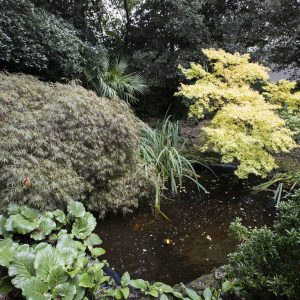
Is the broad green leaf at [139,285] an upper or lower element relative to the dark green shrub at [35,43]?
lower

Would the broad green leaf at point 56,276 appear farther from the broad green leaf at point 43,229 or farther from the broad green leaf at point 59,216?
the broad green leaf at point 59,216

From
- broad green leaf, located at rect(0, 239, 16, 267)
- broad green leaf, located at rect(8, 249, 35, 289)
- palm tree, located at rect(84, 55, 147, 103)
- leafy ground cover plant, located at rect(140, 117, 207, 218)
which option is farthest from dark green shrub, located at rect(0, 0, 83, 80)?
broad green leaf, located at rect(8, 249, 35, 289)

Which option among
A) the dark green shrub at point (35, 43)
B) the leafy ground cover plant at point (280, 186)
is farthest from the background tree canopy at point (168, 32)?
the leafy ground cover plant at point (280, 186)

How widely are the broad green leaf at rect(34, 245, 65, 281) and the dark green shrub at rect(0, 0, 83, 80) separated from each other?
2.98 m

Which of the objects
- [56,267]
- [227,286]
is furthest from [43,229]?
[227,286]

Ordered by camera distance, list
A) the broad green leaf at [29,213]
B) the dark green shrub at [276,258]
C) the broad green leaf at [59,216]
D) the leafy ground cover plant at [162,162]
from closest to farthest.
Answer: the dark green shrub at [276,258], the broad green leaf at [29,213], the broad green leaf at [59,216], the leafy ground cover plant at [162,162]

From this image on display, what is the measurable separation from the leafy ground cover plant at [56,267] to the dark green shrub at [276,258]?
0.33m

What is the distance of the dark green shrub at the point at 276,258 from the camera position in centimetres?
166

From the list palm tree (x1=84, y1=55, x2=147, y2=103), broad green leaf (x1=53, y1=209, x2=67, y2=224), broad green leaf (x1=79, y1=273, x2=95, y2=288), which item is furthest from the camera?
palm tree (x1=84, y1=55, x2=147, y2=103)

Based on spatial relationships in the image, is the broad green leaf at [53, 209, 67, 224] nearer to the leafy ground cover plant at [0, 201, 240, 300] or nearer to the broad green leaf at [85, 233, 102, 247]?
the leafy ground cover plant at [0, 201, 240, 300]

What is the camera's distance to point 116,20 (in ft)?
25.1

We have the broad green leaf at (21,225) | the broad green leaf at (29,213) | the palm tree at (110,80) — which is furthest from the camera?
the palm tree at (110,80)

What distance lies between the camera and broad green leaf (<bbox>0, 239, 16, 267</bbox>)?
190 centimetres

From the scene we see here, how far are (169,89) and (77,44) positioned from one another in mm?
2955
